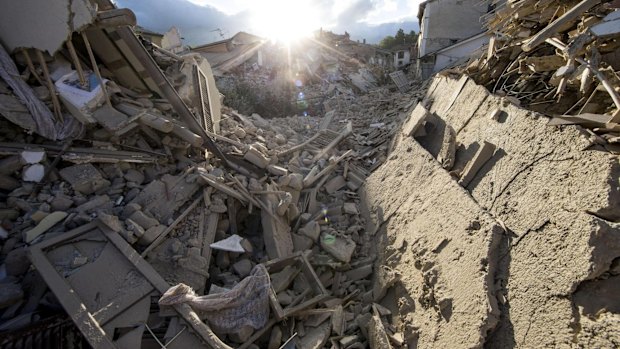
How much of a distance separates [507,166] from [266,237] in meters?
3.22

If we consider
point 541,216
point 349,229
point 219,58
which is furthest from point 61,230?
point 219,58

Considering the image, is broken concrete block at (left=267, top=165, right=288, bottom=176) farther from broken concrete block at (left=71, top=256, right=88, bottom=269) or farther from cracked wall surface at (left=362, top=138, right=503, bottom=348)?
broken concrete block at (left=71, top=256, right=88, bottom=269)

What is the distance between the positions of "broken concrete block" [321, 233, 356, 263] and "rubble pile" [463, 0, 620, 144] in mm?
2850

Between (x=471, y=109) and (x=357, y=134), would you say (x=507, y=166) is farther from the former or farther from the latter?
(x=357, y=134)

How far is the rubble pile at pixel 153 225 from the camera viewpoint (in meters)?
3.25

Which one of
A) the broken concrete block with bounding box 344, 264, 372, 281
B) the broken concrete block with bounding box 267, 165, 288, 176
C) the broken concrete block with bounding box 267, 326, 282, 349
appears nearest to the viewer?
the broken concrete block with bounding box 267, 326, 282, 349

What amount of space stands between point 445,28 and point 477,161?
17.6 m

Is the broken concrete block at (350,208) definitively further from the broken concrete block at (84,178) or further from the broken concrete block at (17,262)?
the broken concrete block at (17,262)

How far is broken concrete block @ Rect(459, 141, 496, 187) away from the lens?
3.70 metres

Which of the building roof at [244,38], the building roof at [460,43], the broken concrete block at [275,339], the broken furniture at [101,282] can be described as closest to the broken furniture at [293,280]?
the broken concrete block at [275,339]

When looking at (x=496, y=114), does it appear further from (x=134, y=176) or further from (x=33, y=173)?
(x=33, y=173)

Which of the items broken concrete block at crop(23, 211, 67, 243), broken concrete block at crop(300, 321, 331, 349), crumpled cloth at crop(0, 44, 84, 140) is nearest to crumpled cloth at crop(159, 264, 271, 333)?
broken concrete block at crop(300, 321, 331, 349)

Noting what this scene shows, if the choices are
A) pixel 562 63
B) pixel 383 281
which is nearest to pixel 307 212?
pixel 383 281

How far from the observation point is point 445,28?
59.3 feet
